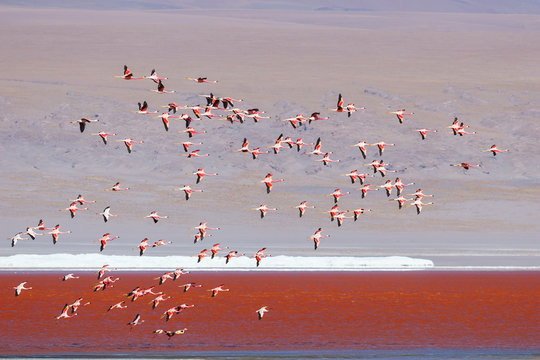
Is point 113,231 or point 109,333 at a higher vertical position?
point 109,333

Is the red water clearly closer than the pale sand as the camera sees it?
Yes

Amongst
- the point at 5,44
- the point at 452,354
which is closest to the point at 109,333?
the point at 452,354

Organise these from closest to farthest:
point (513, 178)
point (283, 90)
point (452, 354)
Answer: point (452, 354) → point (513, 178) → point (283, 90)

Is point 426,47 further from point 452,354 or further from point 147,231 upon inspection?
point 452,354

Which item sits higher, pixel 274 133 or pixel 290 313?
pixel 290 313

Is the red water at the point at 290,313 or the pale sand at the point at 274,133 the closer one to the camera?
the red water at the point at 290,313
